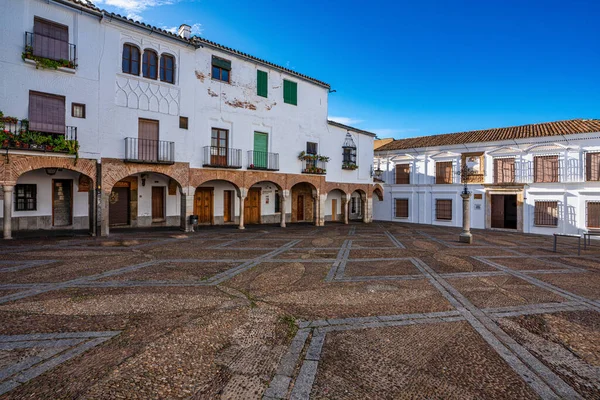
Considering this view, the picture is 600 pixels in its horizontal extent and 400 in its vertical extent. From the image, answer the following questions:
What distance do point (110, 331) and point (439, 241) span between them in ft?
45.4

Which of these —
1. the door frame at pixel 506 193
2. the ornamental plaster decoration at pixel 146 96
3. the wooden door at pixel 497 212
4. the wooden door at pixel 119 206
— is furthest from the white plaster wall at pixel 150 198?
the wooden door at pixel 497 212

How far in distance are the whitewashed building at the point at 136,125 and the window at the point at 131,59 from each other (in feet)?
0.15

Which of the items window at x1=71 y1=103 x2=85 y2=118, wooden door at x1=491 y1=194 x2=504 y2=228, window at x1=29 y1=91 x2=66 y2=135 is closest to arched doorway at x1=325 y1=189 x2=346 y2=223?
wooden door at x1=491 y1=194 x2=504 y2=228

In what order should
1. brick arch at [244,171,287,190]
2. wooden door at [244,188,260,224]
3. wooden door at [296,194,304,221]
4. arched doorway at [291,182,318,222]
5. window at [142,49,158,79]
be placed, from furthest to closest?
1. wooden door at [296,194,304,221]
2. arched doorway at [291,182,318,222]
3. wooden door at [244,188,260,224]
4. brick arch at [244,171,287,190]
5. window at [142,49,158,79]

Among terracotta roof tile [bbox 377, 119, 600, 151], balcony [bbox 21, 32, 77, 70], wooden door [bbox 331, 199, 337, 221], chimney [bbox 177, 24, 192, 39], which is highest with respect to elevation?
chimney [bbox 177, 24, 192, 39]

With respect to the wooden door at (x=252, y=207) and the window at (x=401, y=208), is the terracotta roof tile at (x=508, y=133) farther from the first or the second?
the wooden door at (x=252, y=207)

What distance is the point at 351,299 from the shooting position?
6.27 metres

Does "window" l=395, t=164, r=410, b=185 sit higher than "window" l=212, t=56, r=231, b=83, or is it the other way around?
"window" l=212, t=56, r=231, b=83

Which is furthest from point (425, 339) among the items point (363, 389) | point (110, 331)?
point (110, 331)

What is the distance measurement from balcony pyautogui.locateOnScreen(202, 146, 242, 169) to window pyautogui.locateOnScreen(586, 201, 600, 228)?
65.4 feet

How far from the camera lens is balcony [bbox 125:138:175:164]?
47.7 feet

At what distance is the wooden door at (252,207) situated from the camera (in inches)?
830

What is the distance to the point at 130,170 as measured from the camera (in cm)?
1449

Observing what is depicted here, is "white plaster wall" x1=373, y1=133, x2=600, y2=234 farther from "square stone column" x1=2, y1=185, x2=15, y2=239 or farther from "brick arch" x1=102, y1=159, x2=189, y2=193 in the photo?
"square stone column" x1=2, y1=185, x2=15, y2=239
